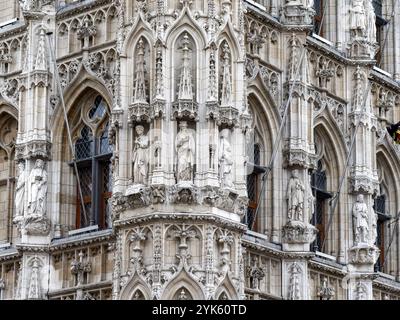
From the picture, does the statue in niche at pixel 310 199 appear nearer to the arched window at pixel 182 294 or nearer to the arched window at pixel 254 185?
the arched window at pixel 254 185

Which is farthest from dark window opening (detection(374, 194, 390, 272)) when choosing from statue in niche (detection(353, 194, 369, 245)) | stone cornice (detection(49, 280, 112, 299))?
stone cornice (detection(49, 280, 112, 299))

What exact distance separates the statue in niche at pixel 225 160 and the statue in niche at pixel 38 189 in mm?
5536

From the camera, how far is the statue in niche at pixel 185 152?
41.4 m

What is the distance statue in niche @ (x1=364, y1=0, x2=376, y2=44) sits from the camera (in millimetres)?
50375

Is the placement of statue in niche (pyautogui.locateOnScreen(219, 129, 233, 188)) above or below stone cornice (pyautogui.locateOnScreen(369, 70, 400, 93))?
below

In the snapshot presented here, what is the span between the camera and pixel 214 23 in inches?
1678

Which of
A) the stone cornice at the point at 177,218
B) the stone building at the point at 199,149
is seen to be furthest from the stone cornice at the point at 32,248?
the stone cornice at the point at 177,218

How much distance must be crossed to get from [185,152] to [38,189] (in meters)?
5.25

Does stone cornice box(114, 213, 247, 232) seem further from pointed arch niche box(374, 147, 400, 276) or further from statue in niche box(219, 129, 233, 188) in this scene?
pointed arch niche box(374, 147, 400, 276)

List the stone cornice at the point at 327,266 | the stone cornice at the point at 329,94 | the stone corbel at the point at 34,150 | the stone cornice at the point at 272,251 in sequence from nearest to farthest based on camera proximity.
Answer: the stone cornice at the point at 272,251, the stone corbel at the point at 34,150, the stone cornice at the point at 327,266, the stone cornice at the point at 329,94

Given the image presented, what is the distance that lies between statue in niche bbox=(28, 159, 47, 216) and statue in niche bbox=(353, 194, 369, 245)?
8.65 metres
